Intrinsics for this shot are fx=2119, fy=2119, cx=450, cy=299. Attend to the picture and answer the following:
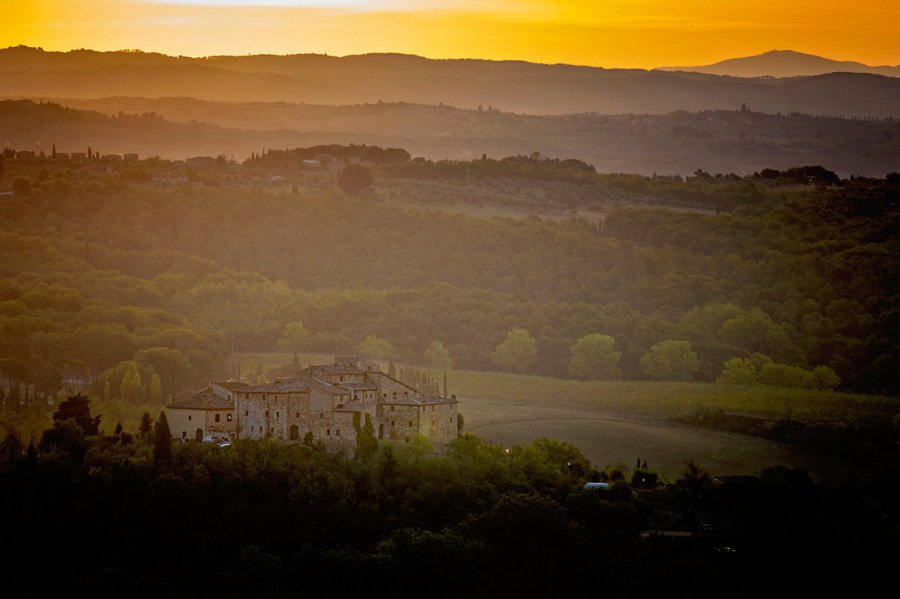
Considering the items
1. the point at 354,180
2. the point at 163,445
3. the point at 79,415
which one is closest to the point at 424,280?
the point at 354,180

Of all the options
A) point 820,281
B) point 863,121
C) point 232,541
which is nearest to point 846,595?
point 232,541

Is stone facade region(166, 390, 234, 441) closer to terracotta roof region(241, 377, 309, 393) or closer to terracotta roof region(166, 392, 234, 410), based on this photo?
terracotta roof region(166, 392, 234, 410)

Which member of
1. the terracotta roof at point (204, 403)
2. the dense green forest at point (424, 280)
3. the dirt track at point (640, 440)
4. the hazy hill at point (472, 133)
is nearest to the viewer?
the terracotta roof at point (204, 403)

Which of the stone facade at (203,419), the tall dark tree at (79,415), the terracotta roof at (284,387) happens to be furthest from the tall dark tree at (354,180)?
the terracotta roof at (284,387)

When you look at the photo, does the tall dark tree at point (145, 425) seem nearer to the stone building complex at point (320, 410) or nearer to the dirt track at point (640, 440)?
the stone building complex at point (320, 410)

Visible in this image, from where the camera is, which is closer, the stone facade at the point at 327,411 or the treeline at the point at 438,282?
the stone facade at the point at 327,411

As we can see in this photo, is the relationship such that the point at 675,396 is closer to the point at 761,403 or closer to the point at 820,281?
the point at 761,403
